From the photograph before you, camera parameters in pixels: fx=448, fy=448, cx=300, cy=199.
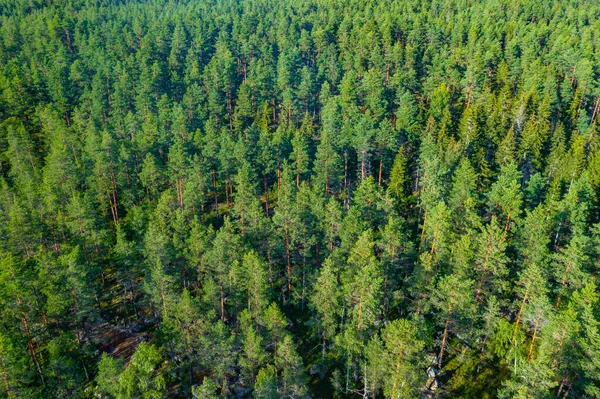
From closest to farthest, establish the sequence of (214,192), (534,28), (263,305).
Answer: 1. (263,305)
2. (214,192)
3. (534,28)

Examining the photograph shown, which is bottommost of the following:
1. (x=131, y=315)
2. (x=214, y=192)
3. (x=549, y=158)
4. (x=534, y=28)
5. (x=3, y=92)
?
(x=131, y=315)

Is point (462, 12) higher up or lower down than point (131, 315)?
higher up

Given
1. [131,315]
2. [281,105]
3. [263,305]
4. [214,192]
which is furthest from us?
[281,105]

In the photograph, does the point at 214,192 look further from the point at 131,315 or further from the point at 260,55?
the point at 260,55

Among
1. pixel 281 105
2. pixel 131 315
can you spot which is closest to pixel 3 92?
pixel 281 105

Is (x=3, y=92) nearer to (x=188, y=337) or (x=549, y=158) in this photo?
(x=188, y=337)

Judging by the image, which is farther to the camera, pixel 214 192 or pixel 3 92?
pixel 3 92
